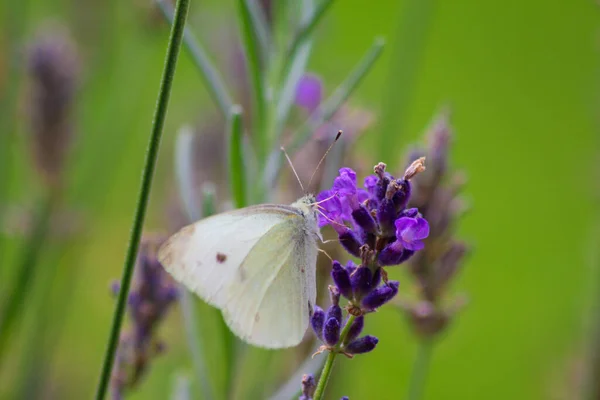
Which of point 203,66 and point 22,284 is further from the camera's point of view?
point 22,284

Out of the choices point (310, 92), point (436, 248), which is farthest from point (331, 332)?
point (310, 92)

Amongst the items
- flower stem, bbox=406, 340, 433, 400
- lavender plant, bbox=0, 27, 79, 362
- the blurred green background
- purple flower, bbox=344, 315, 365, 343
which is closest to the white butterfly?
→ purple flower, bbox=344, 315, 365, 343

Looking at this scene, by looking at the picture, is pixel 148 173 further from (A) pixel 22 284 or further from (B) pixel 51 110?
(B) pixel 51 110

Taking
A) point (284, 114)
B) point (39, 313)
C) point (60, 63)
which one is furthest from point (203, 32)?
point (284, 114)

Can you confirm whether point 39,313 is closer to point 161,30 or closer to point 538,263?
point 161,30

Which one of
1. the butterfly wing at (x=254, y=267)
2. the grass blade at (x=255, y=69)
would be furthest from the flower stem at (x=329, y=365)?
the grass blade at (x=255, y=69)

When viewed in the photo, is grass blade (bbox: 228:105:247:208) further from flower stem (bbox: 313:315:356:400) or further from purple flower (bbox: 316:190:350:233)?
flower stem (bbox: 313:315:356:400)

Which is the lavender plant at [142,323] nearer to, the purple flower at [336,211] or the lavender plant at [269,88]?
the lavender plant at [269,88]
